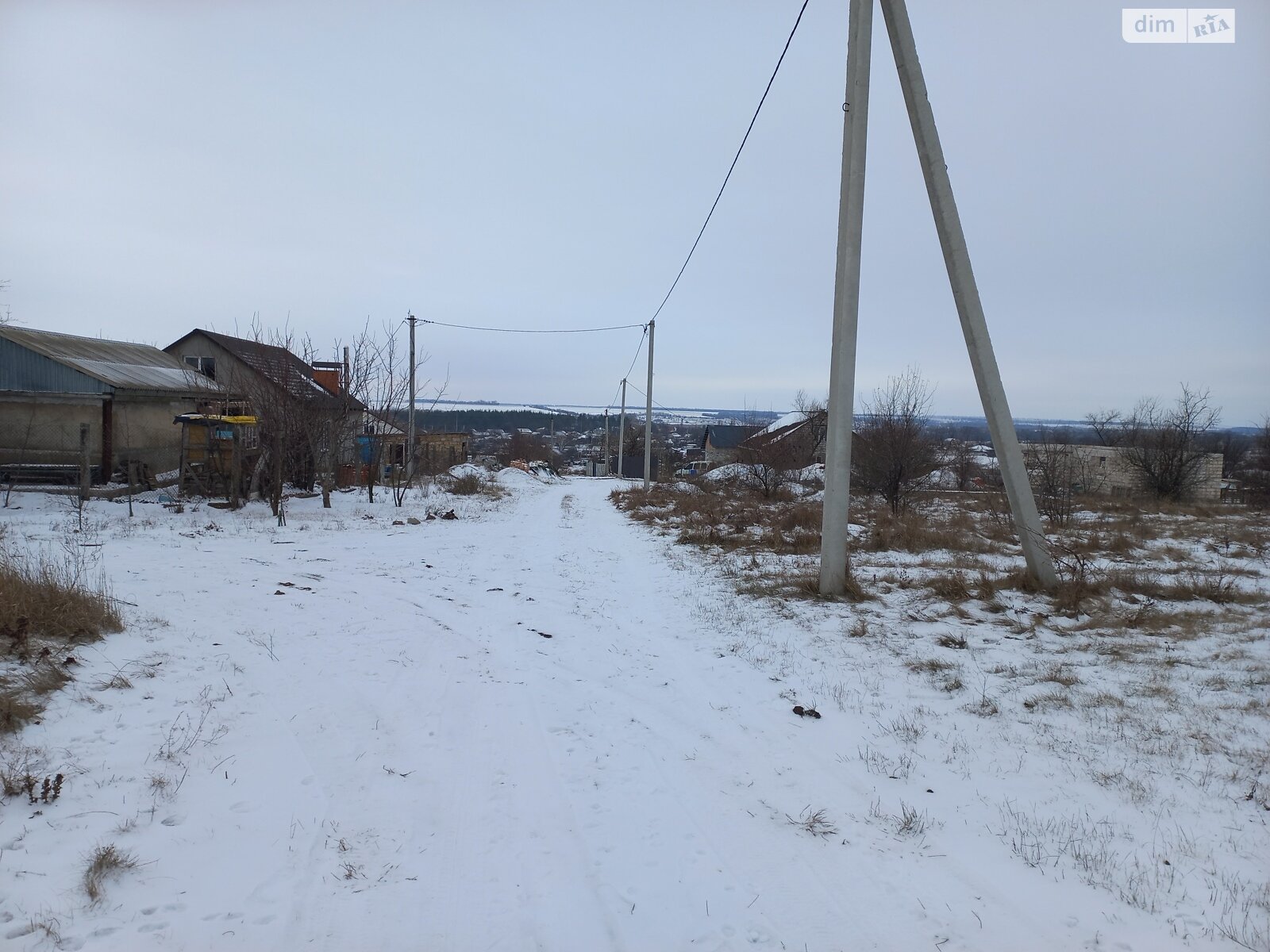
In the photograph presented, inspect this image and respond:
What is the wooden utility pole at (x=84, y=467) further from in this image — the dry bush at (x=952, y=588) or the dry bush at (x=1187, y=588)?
the dry bush at (x=1187, y=588)

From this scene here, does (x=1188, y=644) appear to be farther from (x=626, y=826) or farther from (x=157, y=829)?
(x=157, y=829)

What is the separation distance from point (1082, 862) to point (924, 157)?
7.44 metres

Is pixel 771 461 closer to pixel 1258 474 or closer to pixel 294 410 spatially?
pixel 294 410

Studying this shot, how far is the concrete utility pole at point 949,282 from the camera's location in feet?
26.2

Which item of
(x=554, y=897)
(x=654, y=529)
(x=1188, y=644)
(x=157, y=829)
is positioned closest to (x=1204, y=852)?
(x=554, y=897)

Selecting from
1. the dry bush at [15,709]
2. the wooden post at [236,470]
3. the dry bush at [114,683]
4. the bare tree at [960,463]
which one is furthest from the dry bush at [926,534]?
the wooden post at [236,470]

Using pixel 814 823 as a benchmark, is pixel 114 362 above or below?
above

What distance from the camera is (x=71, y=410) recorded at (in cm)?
2062

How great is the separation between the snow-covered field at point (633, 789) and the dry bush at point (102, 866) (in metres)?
0.05

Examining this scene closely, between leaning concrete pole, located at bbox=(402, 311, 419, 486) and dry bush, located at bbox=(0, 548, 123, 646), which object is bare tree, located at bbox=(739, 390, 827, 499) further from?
dry bush, located at bbox=(0, 548, 123, 646)

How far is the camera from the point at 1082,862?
10.4ft

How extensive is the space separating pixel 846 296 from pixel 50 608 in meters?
8.13

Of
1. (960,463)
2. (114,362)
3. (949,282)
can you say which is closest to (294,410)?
(114,362)

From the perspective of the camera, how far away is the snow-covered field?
2.79 m
